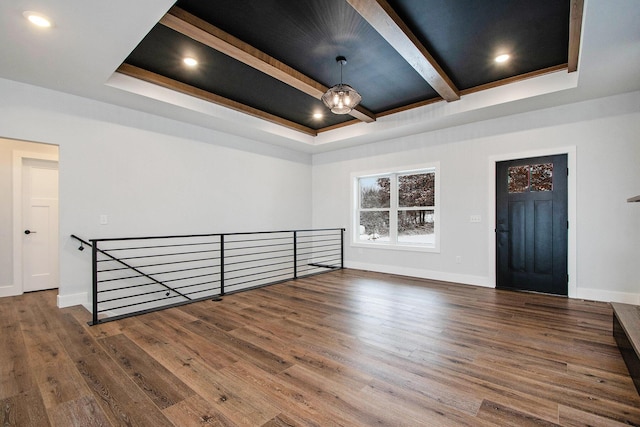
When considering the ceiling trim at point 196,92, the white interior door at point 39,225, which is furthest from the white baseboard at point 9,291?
the ceiling trim at point 196,92

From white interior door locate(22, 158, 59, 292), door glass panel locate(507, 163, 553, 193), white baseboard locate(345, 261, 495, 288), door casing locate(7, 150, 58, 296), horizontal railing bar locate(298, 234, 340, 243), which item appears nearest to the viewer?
door glass panel locate(507, 163, 553, 193)

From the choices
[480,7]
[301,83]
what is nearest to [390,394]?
[480,7]

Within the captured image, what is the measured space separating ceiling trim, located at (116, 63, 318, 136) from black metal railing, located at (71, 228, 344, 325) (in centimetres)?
196

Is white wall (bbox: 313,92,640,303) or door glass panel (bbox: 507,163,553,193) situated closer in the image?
white wall (bbox: 313,92,640,303)

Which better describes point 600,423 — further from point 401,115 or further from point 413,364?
point 401,115

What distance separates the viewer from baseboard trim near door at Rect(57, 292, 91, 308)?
365 centimetres

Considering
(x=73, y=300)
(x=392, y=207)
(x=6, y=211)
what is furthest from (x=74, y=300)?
(x=392, y=207)

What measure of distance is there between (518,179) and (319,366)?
4029mm

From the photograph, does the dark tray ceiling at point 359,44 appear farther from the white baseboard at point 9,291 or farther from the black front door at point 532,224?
the white baseboard at point 9,291

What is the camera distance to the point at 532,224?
4293 mm

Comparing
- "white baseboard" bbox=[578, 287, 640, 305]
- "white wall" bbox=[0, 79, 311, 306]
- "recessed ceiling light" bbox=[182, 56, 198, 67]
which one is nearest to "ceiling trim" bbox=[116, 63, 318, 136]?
"recessed ceiling light" bbox=[182, 56, 198, 67]

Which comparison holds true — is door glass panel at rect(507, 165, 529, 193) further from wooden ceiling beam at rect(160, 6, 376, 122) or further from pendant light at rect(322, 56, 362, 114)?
wooden ceiling beam at rect(160, 6, 376, 122)

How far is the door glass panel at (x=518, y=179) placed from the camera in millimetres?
4367

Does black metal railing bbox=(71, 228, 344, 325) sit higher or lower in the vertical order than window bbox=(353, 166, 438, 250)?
lower
